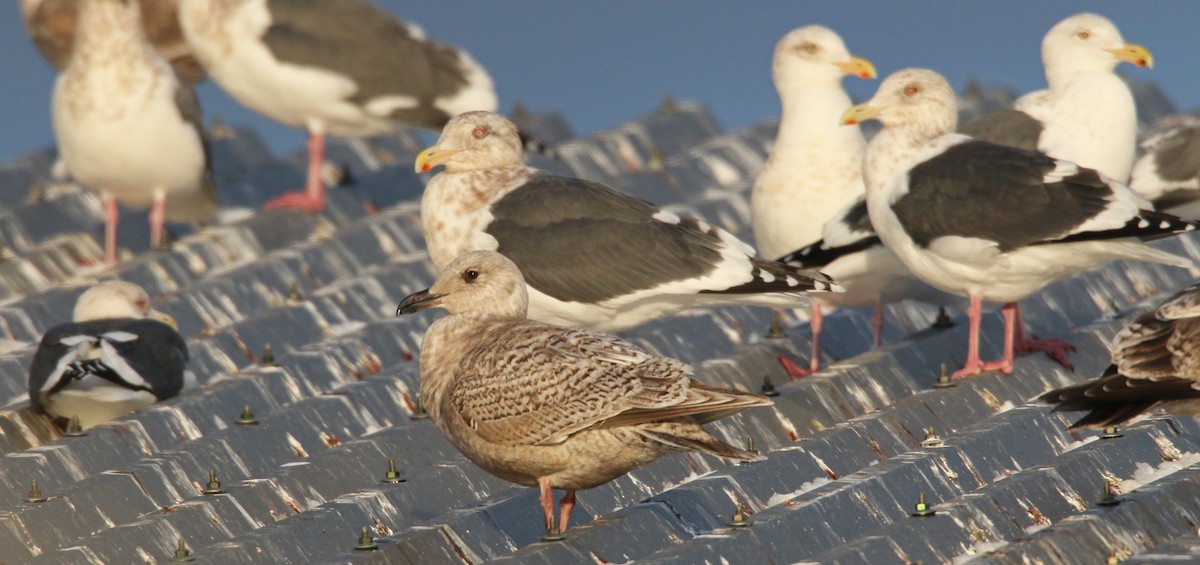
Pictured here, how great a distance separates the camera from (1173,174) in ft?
30.4

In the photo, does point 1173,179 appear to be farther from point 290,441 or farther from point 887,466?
point 290,441

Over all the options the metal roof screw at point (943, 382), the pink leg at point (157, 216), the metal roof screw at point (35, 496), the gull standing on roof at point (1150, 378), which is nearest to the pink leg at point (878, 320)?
the metal roof screw at point (943, 382)

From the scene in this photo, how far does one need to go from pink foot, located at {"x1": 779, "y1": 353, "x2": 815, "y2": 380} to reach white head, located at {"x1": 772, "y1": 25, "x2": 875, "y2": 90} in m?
1.88

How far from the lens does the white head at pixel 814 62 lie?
30.6ft

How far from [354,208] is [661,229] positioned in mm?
3714

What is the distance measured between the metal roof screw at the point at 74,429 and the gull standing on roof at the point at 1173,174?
4985 mm

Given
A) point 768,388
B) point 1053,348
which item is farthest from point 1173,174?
point 768,388

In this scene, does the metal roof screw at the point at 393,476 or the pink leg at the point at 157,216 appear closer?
the metal roof screw at the point at 393,476

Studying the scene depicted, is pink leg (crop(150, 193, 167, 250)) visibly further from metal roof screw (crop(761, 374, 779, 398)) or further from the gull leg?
the gull leg

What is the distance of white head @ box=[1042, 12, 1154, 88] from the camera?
964 cm

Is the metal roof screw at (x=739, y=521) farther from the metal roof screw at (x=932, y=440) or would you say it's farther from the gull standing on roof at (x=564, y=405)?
the metal roof screw at (x=932, y=440)

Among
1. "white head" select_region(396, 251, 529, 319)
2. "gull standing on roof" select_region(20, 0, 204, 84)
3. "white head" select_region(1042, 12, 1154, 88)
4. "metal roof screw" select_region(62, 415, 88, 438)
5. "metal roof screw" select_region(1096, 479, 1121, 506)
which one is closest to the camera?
"metal roof screw" select_region(1096, 479, 1121, 506)

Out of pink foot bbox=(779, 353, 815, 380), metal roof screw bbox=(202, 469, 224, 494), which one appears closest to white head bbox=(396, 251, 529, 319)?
metal roof screw bbox=(202, 469, 224, 494)

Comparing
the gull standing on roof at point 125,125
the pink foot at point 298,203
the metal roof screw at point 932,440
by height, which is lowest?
the pink foot at point 298,203
